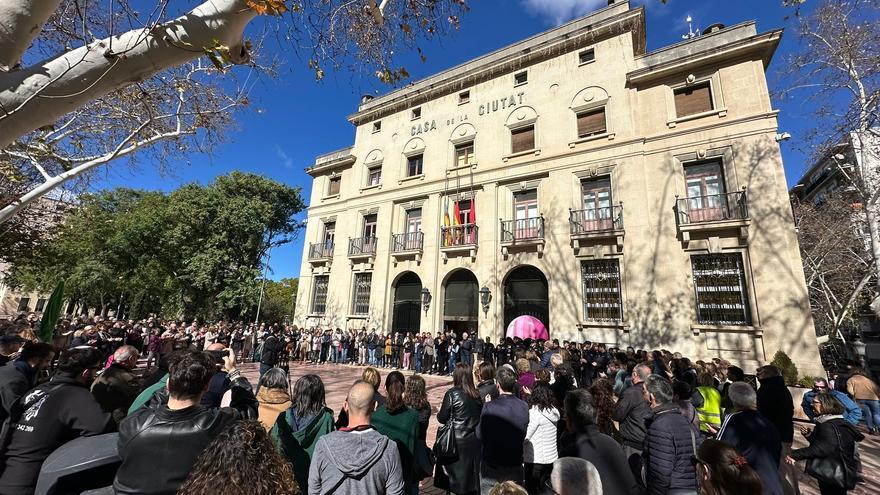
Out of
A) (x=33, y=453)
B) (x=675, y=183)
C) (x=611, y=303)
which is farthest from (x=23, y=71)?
(x=675, y=183)

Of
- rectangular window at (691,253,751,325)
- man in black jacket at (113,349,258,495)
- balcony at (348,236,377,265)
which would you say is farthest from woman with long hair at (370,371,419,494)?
balcony at (348,236,377,265)

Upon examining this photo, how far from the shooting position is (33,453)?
250cm

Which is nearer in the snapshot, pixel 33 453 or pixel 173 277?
pixel 33 453

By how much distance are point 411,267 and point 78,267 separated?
2594 centimetres

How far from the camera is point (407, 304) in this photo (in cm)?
1858

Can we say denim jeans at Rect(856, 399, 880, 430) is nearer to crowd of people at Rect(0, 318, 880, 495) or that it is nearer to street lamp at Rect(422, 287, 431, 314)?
crowd of people at Rect(0, 318, 880, 495)

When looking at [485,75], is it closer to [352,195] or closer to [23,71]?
[352,195]

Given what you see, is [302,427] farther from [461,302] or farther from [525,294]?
[461,302]

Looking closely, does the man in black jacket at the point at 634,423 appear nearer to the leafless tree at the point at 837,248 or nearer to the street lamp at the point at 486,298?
the street lamp at the point at 486,298

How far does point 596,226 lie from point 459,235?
237 inches

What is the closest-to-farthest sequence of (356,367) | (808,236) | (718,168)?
(718,168) < (356,367) < (808,236)

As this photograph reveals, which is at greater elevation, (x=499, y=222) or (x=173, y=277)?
(x=499, y=222)

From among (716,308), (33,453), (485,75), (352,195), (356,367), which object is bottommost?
(356,367)

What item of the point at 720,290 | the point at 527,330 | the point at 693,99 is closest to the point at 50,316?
the point at 527,330
